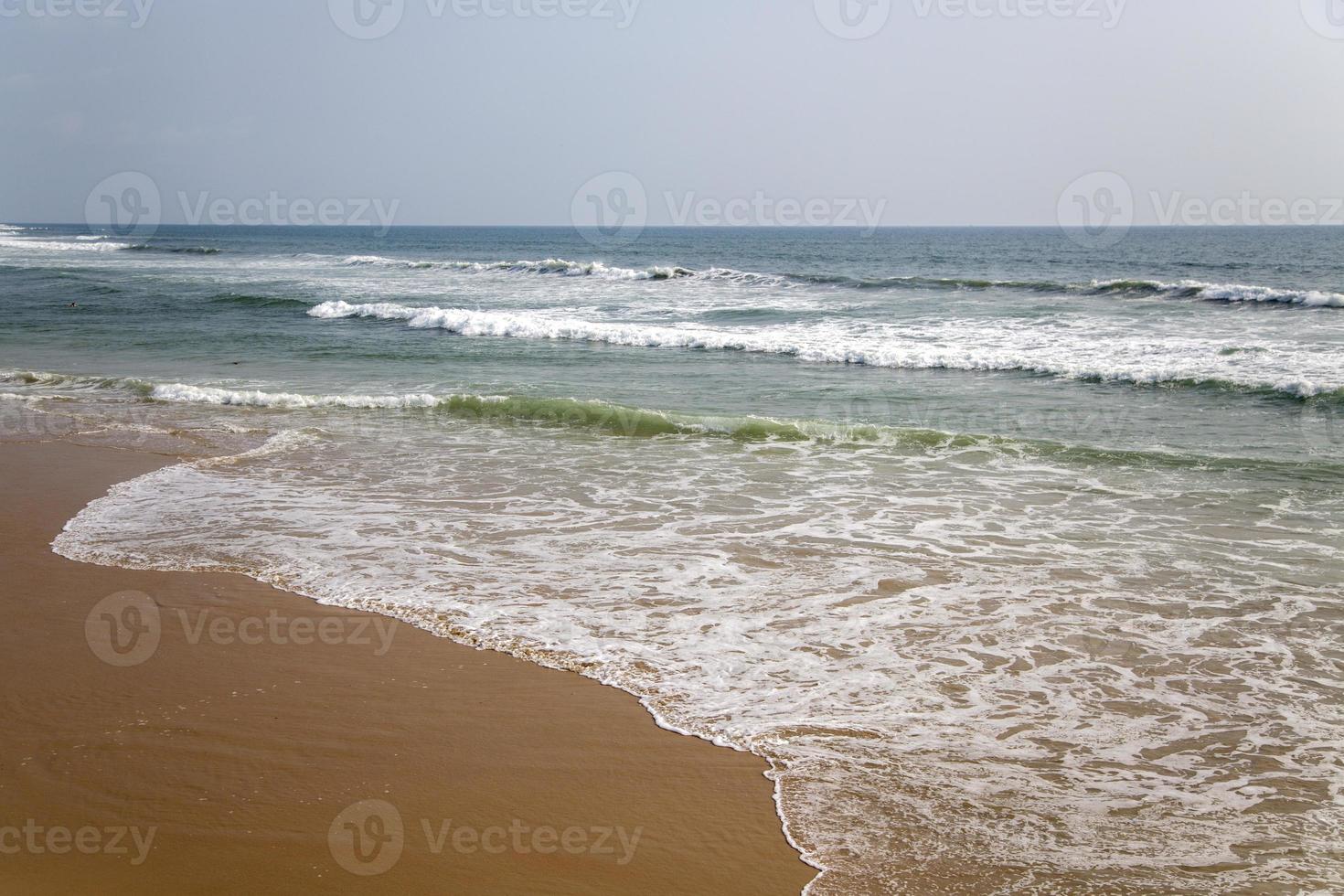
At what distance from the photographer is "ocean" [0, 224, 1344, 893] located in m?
3.98

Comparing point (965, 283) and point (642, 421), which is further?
point (965, 283)

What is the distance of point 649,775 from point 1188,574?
450 centimetres

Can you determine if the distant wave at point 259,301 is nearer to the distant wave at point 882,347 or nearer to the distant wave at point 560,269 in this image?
the distant wave at point 882,347

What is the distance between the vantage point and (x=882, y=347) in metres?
19.1

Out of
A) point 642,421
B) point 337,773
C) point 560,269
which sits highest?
point 560,269

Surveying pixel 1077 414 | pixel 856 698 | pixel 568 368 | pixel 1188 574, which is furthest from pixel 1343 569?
pixel 568 368

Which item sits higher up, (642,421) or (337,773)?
(642,421)

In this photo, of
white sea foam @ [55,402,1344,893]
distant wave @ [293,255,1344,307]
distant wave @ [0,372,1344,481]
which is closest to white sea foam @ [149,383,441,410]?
distant wave @ [0,372,1344,481]

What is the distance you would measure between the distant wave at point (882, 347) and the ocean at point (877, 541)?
0.14 metres

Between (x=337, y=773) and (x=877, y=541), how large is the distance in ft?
14.7

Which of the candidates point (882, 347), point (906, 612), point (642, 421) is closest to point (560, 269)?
point (882, 347)

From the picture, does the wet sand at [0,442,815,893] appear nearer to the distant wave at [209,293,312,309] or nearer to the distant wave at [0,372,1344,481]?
the distant wave at [0,372,1344,481]

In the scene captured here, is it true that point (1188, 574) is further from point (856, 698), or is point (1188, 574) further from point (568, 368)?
point (568, 368)

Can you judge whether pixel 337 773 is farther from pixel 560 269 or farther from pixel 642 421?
pixel 560 269
